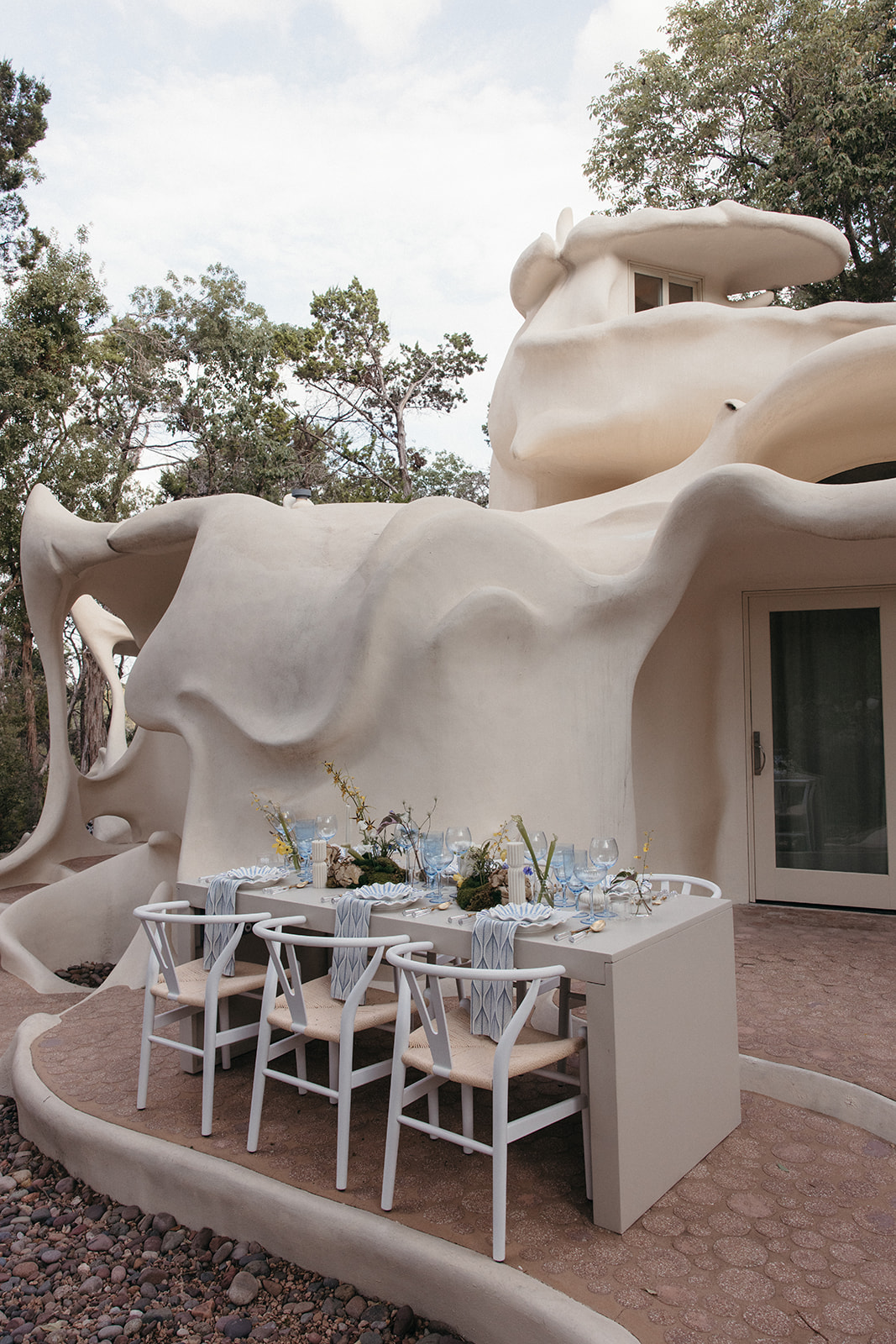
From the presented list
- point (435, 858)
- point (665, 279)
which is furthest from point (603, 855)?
point (665, 279)

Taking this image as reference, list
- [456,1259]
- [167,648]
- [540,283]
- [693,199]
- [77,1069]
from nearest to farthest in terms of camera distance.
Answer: [456,1259] < [77,1069] < [167,648] < [540,283] < [693,199]

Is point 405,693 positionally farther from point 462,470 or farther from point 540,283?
point 462,470

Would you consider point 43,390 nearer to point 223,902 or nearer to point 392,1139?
point 223,902

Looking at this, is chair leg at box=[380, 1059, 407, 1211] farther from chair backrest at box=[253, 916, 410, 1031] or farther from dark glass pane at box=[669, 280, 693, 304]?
dark glass pane at box=[669, 280, 693, 304]

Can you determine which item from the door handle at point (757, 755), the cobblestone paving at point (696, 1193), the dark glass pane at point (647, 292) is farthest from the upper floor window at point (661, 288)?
the cobblestone paving at point (696, 1193)

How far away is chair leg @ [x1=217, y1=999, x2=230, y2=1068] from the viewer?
170 inches

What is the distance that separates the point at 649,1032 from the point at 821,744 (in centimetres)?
481

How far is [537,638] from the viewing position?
6.17 m

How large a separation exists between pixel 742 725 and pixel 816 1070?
3828 millimetres

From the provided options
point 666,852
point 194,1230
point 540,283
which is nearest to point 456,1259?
point 194,1230

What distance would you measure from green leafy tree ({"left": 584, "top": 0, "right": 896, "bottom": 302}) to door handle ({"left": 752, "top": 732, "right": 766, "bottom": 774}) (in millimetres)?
12544

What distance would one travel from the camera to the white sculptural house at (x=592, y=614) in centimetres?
599

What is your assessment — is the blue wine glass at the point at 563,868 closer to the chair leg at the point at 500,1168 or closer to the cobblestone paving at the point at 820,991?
the chair leg at the point at 500,1168

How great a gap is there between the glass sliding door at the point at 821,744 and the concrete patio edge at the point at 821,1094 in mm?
3394
